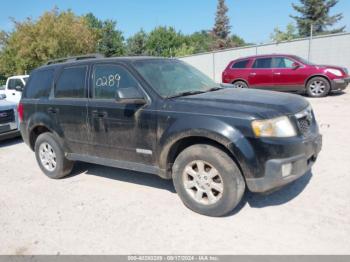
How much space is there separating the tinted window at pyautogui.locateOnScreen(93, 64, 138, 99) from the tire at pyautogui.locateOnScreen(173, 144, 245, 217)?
1.25 m

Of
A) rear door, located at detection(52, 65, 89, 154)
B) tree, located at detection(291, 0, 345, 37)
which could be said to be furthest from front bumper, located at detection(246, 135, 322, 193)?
tree, located at detection(291, 0, 345, 37)

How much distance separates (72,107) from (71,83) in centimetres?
41

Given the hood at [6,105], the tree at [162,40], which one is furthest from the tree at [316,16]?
the hood at [6,105]

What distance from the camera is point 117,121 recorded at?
412cm

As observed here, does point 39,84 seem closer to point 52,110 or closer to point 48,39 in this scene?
point 52,110

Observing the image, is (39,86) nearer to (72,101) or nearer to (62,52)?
(72,101)

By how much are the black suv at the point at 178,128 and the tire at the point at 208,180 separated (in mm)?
11

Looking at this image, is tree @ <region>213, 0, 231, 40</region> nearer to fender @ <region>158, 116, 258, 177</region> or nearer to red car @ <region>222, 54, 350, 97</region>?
red car @ <region>222, 54, 350, 97</region>

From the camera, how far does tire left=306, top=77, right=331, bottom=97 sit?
37.3 feet

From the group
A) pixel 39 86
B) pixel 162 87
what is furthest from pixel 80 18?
pixel 162 87

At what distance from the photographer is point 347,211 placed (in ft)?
11.3

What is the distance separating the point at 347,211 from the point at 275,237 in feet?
3.21

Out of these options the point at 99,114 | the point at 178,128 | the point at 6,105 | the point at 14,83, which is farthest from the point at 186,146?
the point at 14,83

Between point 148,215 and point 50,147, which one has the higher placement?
point 50,147
